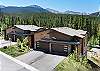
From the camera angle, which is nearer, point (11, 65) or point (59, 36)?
point (11, 65)

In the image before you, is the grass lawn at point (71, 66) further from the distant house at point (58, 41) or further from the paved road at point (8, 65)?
the paved road at point (8, 65)

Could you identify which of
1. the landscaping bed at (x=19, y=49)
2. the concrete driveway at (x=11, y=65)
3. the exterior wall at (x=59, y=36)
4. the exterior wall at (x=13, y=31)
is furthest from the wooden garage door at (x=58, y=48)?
the concrete driveway at (x=11, y=65)

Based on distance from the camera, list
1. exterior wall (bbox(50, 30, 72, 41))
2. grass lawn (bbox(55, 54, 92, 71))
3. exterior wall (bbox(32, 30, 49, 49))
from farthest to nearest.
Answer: exterior wall (bbox(32, 30, 49, 49)) → exterior wall (bbox(50, 30, 72, 41)) → grass lawn (bbox(55, 54, 92, 71))

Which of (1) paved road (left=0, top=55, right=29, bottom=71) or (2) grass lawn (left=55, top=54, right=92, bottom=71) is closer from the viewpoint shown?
(1) paved road (left=0, top=55, right=29, bottom=71)

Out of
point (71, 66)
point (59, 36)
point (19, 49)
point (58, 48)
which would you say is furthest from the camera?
point (19, 49)

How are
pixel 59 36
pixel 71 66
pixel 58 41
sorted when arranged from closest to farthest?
pixel 71 66, pixel 58 41, pixel 59 36

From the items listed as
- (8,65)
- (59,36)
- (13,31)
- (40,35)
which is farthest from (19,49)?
(8,65)

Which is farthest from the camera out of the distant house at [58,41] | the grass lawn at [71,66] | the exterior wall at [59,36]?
the exterior wall at [59,36]

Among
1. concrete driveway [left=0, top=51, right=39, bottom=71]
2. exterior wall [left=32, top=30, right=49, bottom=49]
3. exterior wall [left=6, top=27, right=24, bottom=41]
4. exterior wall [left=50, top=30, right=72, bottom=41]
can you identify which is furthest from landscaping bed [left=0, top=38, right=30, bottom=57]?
concrete driveway [left=0, top=51, right=39, bottom=71]

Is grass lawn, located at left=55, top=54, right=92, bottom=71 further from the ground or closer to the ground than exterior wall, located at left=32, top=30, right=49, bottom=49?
closer to the ground

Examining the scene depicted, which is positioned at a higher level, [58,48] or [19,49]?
[58,48]

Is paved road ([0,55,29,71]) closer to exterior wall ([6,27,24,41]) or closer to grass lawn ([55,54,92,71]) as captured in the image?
grass lawn ([55,54,92,71])

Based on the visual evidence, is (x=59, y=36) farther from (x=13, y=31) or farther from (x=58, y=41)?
(x=13, y=31)

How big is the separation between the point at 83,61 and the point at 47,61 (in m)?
3.52
